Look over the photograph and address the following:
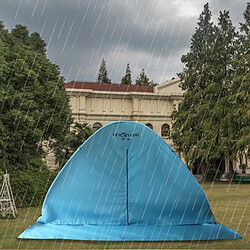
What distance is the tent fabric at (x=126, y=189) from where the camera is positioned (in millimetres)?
8297

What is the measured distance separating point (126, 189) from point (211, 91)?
2125 centimetres

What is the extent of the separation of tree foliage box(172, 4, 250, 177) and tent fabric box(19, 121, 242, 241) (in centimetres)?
1629

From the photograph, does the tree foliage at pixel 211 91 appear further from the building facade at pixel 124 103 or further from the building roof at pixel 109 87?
the building roof at pixel 109 87

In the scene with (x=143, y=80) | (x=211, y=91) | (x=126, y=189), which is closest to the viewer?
(x=126, y=189)

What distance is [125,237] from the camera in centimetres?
743

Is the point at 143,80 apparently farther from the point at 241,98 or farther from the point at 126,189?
the point at 126,189

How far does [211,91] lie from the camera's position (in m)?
28.4

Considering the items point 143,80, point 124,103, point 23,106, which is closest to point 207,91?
A: point 124,103

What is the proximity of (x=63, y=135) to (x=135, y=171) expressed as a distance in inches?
742

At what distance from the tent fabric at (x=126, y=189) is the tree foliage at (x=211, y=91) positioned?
16.3 metres

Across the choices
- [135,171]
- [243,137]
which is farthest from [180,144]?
[135,171]

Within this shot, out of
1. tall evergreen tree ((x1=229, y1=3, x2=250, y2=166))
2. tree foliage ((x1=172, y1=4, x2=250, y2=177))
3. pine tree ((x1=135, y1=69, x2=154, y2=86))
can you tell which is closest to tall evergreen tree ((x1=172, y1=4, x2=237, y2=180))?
tree foliage ((x1=172, y1=4, x2=250, y2=177))

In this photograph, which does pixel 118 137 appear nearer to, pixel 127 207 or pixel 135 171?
pixel 135 171

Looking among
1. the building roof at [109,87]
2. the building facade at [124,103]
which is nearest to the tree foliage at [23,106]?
the building facade at [124,103]
